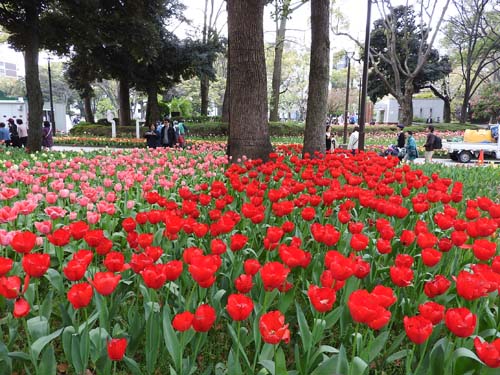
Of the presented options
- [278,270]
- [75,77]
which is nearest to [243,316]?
[278,270]

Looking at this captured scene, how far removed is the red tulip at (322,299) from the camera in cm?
168

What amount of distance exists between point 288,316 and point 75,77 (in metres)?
27.7

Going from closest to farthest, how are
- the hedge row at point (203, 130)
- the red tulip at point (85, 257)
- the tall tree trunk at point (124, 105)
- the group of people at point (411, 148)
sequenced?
the red tulip at point (85, 257), the group of people at point (411, 148), the hedge row at point (203, 130), the tall tree trunk at point (124, 105)

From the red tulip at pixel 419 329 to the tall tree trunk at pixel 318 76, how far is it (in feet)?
26.3

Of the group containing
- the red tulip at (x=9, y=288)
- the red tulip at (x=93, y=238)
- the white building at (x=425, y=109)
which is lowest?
the red tulip at (x=9, y=288)

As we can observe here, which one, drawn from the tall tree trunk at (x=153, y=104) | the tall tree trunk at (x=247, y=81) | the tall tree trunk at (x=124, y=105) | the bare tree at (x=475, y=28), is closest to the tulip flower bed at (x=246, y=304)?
the tall tree trunk at (x=247, y=81)

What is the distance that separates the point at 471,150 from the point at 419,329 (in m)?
18.0

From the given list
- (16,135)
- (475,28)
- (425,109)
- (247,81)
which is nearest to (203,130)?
(16,135)

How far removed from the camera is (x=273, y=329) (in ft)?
5.12

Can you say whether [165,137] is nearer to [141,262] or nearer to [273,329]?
[141,262]

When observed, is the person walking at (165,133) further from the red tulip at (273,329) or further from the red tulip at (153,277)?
the red tulip at (273,329)

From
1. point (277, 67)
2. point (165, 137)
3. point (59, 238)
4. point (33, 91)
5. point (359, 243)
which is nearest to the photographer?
point (59, 238)

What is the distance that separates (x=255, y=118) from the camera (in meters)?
8.15

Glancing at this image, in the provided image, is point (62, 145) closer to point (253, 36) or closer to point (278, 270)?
point (253, 36)
